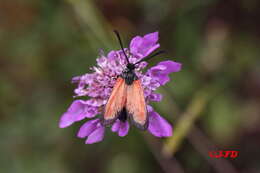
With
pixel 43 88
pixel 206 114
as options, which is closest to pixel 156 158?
pixel 206 114

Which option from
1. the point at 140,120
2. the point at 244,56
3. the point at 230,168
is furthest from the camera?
the point at 244,56

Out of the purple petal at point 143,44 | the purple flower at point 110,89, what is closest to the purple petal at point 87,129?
the purple flower at point 110,89

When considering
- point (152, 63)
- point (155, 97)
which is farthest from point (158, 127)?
point (152, 63)

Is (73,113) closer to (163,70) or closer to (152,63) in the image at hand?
(163,70)

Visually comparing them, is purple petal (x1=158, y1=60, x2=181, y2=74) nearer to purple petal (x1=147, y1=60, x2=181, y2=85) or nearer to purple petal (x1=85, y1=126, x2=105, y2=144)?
purple petal (x1=147, y1=60, x2=181, y2=85)

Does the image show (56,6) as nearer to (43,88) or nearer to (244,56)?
(43,88)

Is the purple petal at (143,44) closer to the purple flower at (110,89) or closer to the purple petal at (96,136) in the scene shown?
the purple flower at (110,89)

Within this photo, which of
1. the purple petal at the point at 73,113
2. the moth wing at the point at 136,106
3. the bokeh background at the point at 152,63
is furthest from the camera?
the bokeh background at the point at 152,63
